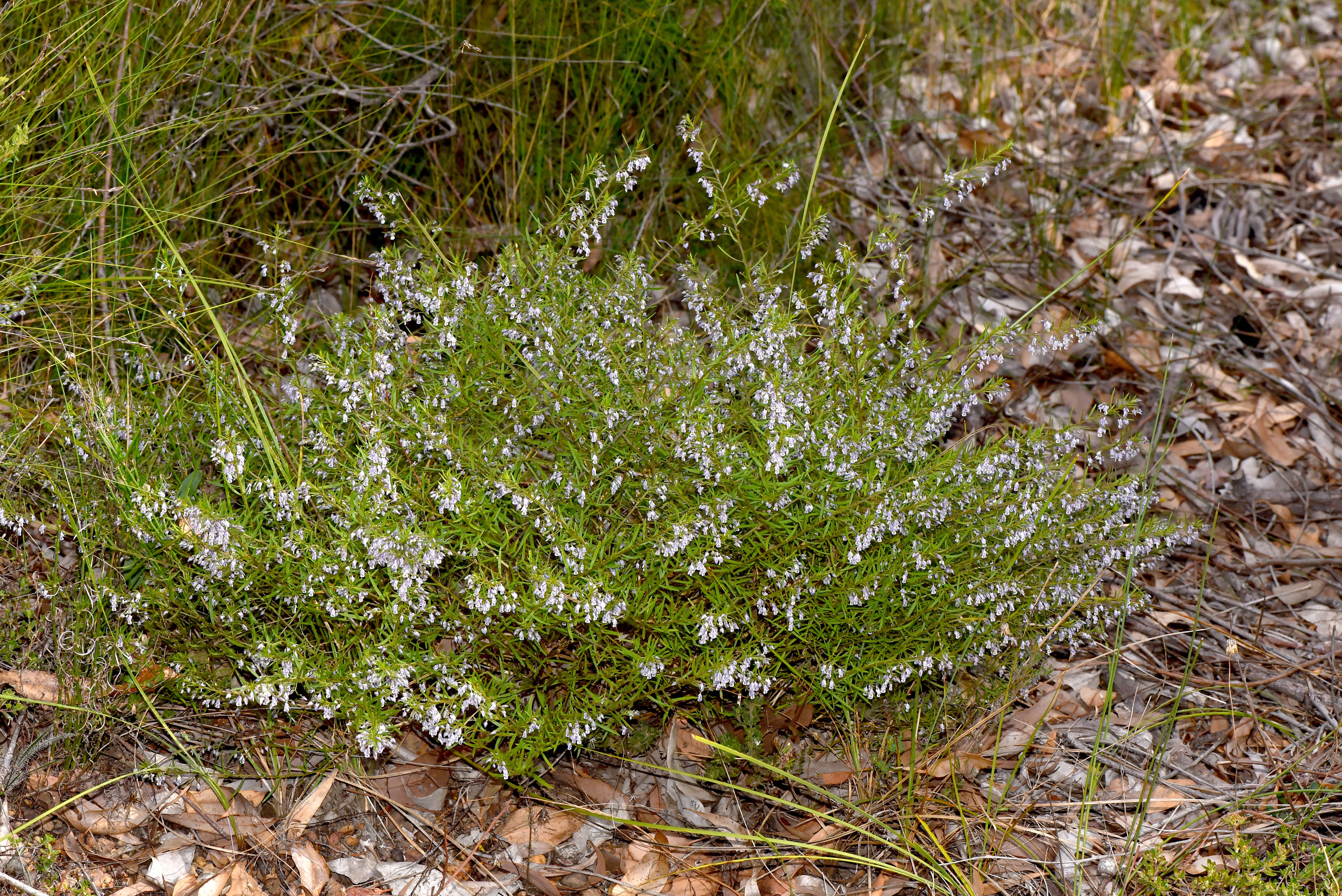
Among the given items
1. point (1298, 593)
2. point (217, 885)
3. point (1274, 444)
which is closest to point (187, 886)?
point (217, 885)

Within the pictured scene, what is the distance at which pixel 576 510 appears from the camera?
2.77 meters

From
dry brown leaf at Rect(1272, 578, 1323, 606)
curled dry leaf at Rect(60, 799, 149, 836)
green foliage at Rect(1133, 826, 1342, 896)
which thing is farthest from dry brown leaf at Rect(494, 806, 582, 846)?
dry brown leaf at Rect(1272, 578, 1323, 606)

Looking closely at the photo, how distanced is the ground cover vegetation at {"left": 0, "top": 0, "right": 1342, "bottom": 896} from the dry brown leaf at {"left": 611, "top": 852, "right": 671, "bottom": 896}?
0.04 meters

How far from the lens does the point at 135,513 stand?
2682 millimetres

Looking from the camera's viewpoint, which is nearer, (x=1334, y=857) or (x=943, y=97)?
(x=1334, y=857)

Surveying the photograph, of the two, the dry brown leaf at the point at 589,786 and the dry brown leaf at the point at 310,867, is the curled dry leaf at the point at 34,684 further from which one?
the dry brown leaf at the point at 589,786

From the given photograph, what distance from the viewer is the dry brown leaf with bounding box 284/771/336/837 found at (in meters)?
2.89

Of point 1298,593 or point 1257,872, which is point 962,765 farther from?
point 1298,593

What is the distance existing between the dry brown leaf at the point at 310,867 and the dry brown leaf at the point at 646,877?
2.30 feet

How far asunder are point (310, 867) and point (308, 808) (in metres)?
0.16

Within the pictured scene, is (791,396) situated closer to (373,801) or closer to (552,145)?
(373,801)

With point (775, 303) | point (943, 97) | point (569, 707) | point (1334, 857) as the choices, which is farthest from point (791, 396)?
point (943, 97)

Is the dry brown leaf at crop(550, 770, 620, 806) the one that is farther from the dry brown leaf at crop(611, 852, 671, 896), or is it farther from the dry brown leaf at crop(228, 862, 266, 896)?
the dry brown leaf at crop(228, 862, 266, 896)

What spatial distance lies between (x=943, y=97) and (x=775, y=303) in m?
3.15
